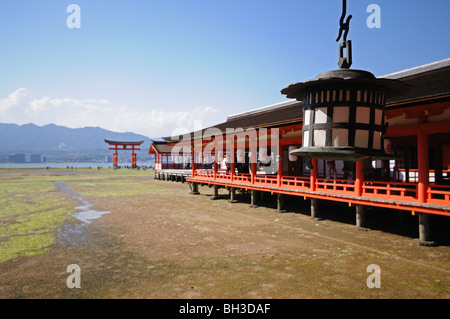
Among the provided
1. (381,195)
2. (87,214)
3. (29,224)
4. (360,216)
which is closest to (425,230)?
(381,195)

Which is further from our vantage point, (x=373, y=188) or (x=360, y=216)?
(x=360, y=216)

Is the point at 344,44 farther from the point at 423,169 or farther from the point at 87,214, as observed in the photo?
the point at 87,214

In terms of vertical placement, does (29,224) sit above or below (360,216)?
below

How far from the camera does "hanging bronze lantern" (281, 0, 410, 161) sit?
78.6 inches

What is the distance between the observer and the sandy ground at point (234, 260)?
19.7 feet

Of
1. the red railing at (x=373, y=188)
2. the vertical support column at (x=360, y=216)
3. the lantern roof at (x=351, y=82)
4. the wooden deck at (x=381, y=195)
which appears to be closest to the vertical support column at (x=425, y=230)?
the wooden deck at (x=381, y=195)

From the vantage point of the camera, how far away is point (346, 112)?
205 centimetres

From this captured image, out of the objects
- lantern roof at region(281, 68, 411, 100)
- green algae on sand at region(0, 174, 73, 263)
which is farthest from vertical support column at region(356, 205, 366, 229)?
green algae on sand at region(0, 174, 73, 263)

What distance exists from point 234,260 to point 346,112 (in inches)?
257

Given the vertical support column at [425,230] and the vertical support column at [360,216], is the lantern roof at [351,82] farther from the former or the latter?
the vertical support column at [360,216]
